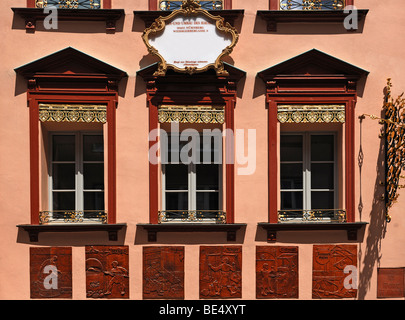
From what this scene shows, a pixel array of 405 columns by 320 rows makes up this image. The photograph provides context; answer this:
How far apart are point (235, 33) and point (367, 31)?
2.12m

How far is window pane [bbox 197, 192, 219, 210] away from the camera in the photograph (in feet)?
21.6

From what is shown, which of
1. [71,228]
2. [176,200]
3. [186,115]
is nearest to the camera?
[71,228]

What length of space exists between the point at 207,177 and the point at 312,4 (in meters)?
3.22

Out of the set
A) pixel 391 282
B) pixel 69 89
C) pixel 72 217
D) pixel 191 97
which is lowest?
pixel 391 282

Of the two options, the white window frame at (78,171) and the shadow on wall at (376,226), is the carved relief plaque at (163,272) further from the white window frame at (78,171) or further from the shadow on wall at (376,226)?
the shadow on wall at (376,226)

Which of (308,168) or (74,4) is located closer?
(74,4)

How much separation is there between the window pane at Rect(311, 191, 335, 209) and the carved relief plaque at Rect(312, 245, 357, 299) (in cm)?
65

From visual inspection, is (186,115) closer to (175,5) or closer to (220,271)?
(175,5)

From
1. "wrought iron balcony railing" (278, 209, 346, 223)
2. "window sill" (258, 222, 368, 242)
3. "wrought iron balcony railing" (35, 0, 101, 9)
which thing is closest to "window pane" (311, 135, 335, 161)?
"wrought iron balcony railing" (278, 209, 346, 223)

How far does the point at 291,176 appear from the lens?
263 inches

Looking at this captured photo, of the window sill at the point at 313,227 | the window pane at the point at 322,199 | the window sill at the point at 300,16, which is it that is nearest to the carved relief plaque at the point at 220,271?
the window sill at the point at 313,227

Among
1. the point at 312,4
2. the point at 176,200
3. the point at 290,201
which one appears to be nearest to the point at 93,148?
the point at 176,200

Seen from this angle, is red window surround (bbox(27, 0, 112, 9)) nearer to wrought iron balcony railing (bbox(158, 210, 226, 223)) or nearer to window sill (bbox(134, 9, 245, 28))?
window sill (bbox(134, 9, 245, 28))

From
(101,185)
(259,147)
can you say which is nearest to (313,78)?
(259,147)
